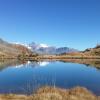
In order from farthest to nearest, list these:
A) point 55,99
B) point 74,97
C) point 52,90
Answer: point 52,90
point 74,97
point 55,99

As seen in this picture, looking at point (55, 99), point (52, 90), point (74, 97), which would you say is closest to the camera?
point (55, 99)

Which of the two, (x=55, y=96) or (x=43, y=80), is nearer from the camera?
(x=55, y=96)

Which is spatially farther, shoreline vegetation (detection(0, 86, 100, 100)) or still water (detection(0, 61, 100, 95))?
still water (detection(0, 61, 100, 95))

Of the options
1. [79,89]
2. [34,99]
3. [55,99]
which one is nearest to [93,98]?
[79,89]

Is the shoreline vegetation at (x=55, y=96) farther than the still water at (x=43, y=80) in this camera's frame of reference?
No

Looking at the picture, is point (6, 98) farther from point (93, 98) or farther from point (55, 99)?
point (93, 98)

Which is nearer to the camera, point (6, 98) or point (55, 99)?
point (55, 99)

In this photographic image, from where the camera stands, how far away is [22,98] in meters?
29.8

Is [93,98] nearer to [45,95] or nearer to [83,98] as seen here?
[83,98]

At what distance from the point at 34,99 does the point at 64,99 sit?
3481 millimetres

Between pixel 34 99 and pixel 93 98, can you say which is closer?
pixel 34 99

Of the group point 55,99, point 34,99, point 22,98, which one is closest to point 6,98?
point 22,98

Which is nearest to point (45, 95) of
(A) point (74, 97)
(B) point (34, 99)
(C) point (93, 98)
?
(B) point (34, 99)

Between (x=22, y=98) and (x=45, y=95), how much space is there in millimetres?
3056
